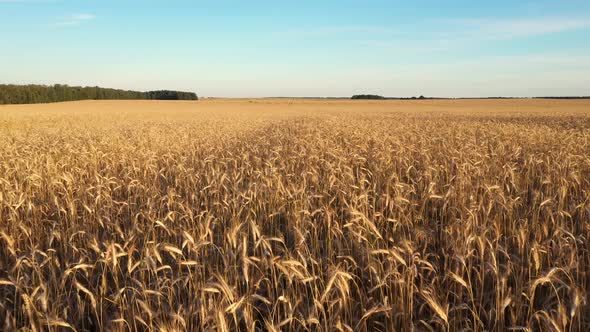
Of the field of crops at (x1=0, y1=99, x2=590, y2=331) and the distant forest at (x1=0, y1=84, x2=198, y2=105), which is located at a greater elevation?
the distant forest at (x1=0, y1=84, x2=198, y2=105)

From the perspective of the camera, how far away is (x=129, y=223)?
460 cm

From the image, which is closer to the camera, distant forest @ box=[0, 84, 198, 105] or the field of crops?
the field of crops

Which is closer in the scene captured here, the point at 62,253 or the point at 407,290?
the point at 407,290

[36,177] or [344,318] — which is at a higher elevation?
[36,177]

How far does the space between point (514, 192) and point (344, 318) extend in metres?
4.34

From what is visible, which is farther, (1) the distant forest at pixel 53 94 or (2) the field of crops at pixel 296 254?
(1) the distant forest at pixel 53 94

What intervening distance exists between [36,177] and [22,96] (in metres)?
99.2

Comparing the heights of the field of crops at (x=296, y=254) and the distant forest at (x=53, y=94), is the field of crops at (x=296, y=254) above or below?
below

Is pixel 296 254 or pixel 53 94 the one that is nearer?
pixel 296 254

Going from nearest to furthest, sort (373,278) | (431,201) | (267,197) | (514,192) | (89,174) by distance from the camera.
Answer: (373,278)
(267,197)
(431,201)
(514,192)
(89,174)

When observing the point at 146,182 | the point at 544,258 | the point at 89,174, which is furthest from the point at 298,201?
the point at 89,174

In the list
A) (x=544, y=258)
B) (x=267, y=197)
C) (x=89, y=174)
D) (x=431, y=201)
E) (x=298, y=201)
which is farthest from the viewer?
(x=89, y=174)

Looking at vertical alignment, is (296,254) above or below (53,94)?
below

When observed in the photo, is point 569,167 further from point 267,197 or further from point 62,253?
point 62,253
